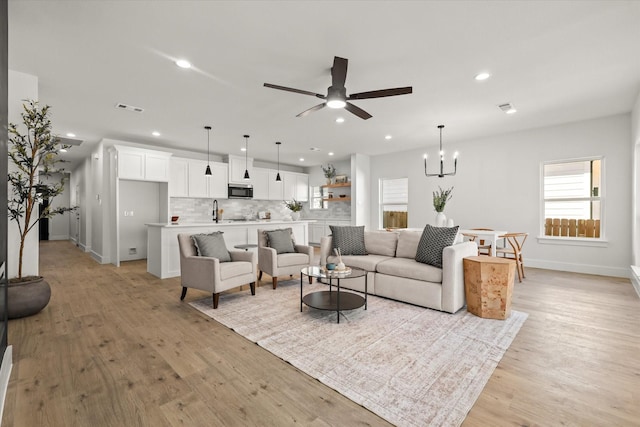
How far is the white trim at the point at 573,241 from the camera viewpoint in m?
5.05

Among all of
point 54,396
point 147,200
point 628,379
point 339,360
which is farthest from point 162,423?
point 147,200

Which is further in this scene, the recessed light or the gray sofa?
the gray sofa

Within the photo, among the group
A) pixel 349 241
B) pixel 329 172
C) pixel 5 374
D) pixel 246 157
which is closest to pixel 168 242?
pixel 349 241

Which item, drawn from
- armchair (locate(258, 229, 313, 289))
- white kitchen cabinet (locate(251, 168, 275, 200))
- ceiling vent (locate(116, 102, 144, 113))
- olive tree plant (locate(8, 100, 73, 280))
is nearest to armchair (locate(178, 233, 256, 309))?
armchair (locate(258, 229, 313, 289))

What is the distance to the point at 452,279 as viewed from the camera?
3197 mm

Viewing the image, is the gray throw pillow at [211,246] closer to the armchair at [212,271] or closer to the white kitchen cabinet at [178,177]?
the armchair at [212,271]

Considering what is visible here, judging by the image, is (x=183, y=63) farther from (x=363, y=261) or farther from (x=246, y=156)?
(x=246, y=156)

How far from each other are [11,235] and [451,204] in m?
7.33

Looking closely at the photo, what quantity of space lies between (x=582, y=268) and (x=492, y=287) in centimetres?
353

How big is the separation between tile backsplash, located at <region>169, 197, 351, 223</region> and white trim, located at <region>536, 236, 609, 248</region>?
15.6 ft

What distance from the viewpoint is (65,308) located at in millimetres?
3447

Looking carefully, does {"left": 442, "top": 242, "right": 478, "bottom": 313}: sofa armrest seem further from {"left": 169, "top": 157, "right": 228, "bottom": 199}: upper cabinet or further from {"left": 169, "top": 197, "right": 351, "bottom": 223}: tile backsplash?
{"left": 169, "top": 157, "right": 228, "bottom": 199}: upper cabinet

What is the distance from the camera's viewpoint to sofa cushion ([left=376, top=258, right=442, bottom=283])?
11.0 feet

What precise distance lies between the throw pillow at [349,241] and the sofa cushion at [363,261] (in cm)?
12
